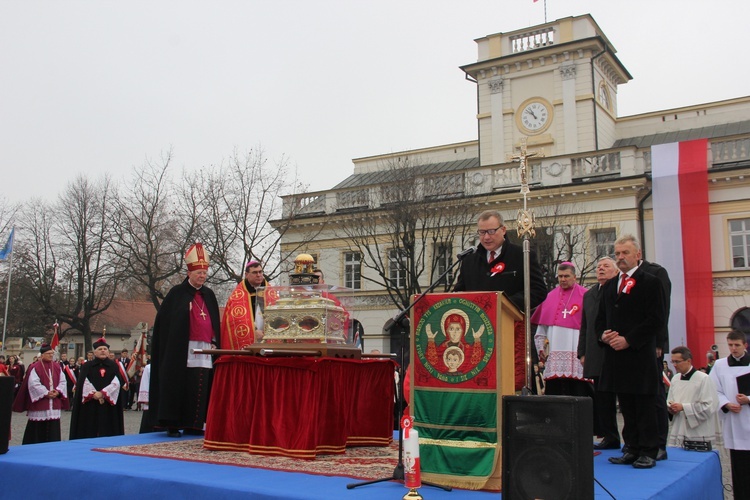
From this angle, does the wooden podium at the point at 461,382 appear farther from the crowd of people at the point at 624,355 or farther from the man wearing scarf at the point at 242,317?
the man wearing scarf at the point at 242,317

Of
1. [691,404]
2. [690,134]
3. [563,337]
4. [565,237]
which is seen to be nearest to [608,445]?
[563,337]

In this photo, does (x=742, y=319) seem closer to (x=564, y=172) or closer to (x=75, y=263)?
(x=564, y=172)

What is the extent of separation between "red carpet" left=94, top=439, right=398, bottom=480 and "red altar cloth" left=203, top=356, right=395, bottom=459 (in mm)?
137

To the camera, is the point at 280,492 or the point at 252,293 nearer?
the point at 280,492

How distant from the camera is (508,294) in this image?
5789 millimetres

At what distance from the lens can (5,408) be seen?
6.73 meters

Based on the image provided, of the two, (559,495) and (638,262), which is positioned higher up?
(638,262)

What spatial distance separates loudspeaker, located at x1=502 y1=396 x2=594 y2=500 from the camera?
4.00m

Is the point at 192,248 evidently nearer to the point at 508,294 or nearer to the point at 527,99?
the point at 508,294

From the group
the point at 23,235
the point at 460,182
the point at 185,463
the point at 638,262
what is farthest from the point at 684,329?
the point at 23,235


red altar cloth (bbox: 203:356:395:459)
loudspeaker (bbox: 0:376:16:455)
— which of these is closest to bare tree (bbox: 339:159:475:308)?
red altar cloth (bbox: 203:356:395:459)

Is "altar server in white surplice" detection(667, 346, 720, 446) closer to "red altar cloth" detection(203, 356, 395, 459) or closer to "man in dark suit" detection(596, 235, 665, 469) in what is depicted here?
"man in dark suit" detection(596, 235, 665, 469)

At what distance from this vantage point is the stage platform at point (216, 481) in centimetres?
458

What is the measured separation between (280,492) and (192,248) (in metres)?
4.11
